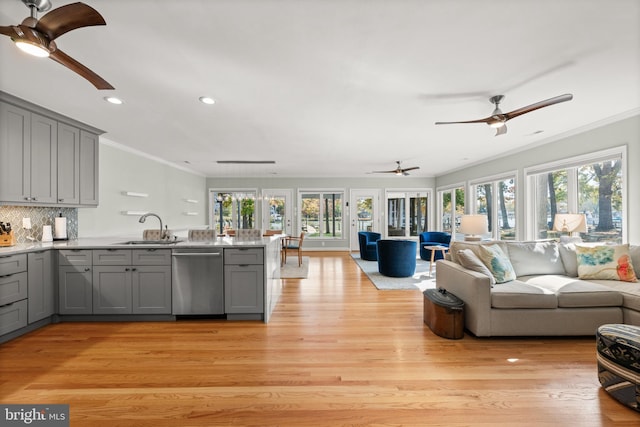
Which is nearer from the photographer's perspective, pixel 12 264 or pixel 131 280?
pixel 12 264

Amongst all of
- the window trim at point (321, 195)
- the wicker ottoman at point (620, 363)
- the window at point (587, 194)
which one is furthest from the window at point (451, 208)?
the wicker ottoman at point (620, 363)

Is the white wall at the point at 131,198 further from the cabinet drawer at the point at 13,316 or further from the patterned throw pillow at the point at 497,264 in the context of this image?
the patterned throw pillow at the point at 497,264

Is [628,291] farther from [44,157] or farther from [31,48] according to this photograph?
[44,157]

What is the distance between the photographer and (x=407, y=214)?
30.1 feet

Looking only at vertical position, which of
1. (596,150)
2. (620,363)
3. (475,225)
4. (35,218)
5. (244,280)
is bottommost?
(620,363)

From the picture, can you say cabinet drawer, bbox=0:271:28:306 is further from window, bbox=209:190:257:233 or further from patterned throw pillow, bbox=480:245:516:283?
window, bbox=209:190:257:233

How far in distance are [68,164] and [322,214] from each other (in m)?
6.53

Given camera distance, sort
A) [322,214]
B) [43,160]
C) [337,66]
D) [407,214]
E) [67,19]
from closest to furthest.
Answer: [67,19]
[337,66]
[43,160]
[322,214]
[407,214]

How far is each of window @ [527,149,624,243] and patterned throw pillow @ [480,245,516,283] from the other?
2.09 meters

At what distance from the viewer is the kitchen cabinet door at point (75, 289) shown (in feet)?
10.2

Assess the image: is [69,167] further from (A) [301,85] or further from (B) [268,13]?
(B) [268,13]

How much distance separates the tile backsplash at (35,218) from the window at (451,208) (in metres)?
8.43

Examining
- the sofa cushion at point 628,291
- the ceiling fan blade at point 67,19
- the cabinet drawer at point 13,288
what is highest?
the ceiling fan blade at point 67,19

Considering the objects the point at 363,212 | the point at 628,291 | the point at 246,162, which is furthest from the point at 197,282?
the point at 363,212
